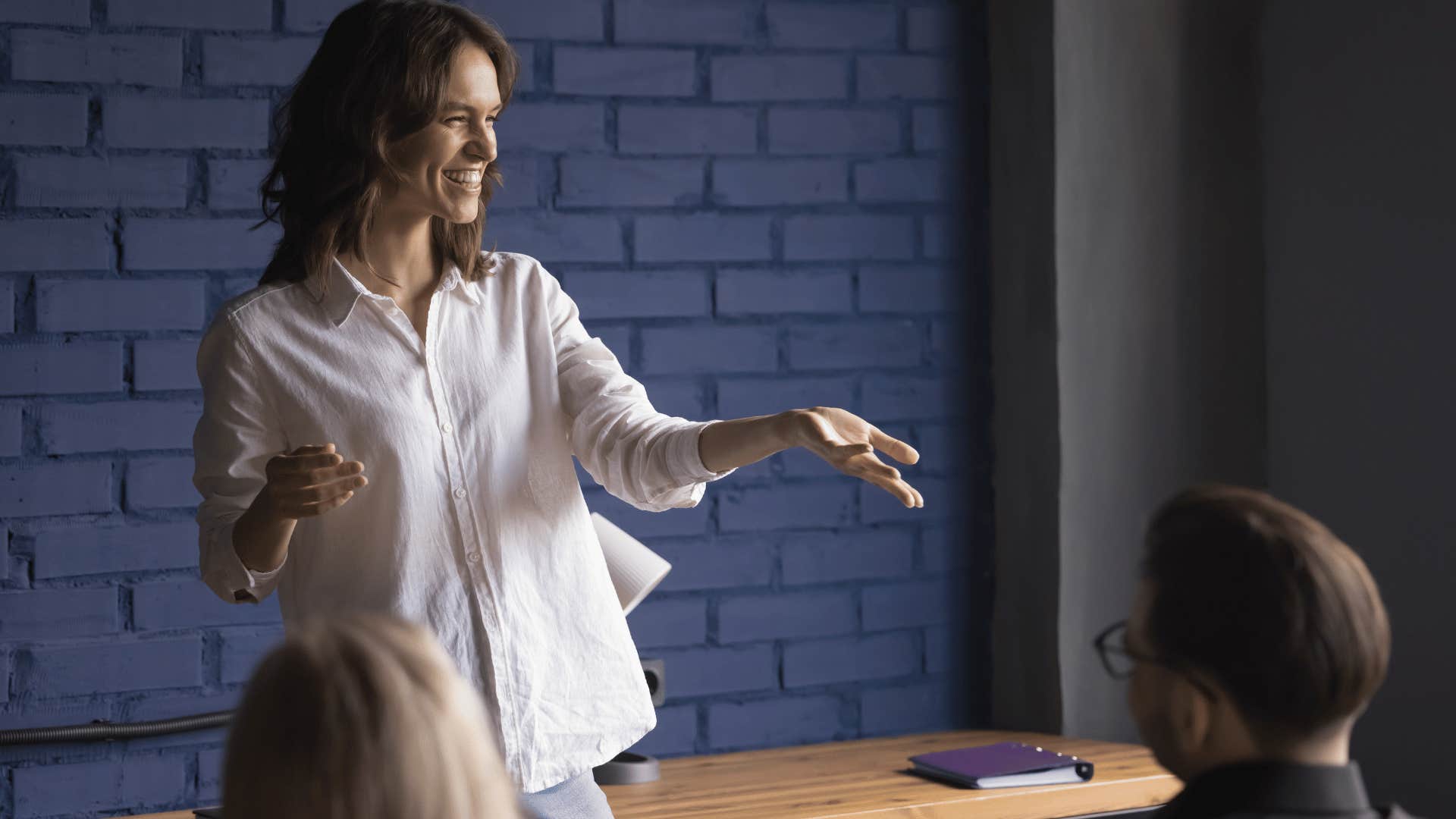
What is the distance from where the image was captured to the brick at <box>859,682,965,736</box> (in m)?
2.80

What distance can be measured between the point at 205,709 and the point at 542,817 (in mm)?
952

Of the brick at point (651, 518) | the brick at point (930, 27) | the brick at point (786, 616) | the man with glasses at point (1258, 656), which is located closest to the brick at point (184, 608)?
the brick at point (651, 518)

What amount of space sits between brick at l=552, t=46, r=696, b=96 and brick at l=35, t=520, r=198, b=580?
0.94 meters

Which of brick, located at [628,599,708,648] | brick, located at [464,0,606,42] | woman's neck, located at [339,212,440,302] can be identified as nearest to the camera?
woman's neck, located at [339,212,440,302]

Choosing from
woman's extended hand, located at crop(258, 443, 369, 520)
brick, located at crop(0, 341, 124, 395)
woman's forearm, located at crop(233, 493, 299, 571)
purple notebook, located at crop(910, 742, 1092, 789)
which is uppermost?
brick, located at crop(0, 341, 124, 395)

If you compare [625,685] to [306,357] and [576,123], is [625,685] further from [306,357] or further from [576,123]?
[576,123]

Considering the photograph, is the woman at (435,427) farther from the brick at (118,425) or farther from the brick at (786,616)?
the brick at (786,616)

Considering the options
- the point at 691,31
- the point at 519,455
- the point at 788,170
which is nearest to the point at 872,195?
the point at 788,170

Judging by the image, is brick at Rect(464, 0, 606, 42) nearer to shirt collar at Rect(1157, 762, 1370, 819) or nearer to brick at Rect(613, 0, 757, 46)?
brick at Rect(613, 0, 757, 46)

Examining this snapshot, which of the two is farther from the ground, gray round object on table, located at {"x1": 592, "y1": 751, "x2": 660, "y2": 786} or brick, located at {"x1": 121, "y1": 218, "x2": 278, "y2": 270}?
brick, located at {"x1": 121, "y1": 218, "x2": 278, "y2": 270}

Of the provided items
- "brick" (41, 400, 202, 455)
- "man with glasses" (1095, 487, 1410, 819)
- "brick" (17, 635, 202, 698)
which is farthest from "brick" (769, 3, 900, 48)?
"man with glasses" (1095, 487, 1410, 819)

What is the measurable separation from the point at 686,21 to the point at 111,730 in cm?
146

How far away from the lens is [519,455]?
1728 millimetres

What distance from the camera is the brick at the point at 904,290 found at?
2.80 metres
